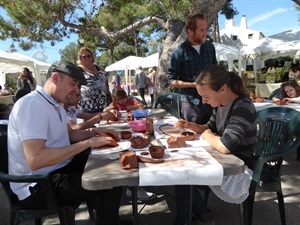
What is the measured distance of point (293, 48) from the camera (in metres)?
10.4

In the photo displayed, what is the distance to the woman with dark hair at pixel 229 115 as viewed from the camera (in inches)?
69.7

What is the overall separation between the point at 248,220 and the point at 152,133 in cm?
89

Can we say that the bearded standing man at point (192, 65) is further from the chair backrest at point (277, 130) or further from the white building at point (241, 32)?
the white building at point (241, 32)

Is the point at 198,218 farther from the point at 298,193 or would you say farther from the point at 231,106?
the point at 298,193

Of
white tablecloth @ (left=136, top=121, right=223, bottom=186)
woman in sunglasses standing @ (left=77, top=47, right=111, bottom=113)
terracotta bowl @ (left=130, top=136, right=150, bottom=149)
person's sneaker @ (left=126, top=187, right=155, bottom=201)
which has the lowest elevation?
person's sneaker @ (left=126, top=187, right=155, bottom=201)

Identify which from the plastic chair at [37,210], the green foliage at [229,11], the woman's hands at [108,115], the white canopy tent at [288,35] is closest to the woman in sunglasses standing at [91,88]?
the woman's hands at [108,115]

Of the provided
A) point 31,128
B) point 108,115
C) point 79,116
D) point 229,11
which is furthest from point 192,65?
point 229,11

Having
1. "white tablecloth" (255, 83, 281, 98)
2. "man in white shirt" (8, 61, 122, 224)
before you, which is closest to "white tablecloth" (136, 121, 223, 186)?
"man in white shirt" (8, 61, 122, 224)

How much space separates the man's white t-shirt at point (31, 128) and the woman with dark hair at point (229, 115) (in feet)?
3.03

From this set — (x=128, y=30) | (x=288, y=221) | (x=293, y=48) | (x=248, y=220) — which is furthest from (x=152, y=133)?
(x=293, y=48)

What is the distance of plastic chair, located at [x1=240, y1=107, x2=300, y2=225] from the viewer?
1980 millimetres

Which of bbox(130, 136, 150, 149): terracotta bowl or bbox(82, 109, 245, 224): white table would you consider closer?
bbox(82, 109, 245, 224): white table

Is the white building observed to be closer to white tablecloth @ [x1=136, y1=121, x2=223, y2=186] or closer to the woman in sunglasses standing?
the woman in sunglasses standing

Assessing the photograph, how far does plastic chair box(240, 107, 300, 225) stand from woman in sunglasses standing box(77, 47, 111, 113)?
6.27ft
